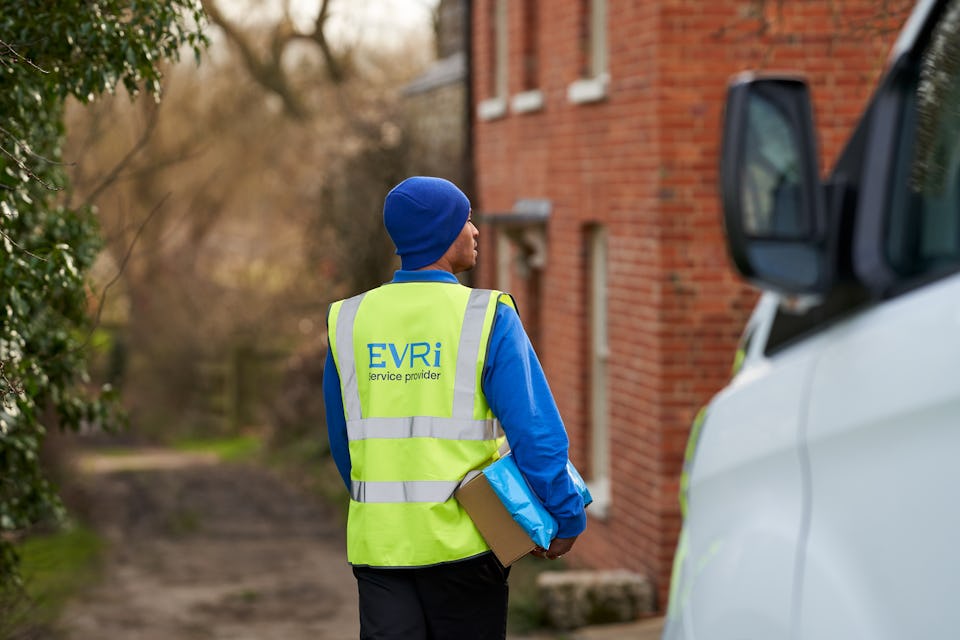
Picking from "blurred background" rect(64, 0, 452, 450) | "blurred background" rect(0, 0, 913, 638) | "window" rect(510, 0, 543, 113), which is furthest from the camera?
"blurred background" rect(64, 0, 452, 450)

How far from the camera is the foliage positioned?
5.29 metres

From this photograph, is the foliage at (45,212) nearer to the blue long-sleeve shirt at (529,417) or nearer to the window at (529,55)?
the blue long-sleeve shirt at (529,417)

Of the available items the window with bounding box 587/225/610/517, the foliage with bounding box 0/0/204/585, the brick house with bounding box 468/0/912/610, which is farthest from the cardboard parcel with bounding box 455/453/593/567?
the window with bounding box 587/225/610/517

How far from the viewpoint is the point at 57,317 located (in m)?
6.78

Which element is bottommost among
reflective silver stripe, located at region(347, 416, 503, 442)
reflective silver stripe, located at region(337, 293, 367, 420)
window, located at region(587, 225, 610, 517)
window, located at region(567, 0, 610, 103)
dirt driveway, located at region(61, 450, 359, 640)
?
dirt driveway, located at region(61, 450, 359, 640)

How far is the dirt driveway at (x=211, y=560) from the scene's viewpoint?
11.8 meters

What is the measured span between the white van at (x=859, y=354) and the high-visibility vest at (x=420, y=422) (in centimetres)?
94

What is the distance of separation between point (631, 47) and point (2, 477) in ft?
20.0

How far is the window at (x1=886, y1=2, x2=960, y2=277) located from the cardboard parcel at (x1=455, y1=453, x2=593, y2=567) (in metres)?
1.34

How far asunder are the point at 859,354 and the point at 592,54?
32.3ft

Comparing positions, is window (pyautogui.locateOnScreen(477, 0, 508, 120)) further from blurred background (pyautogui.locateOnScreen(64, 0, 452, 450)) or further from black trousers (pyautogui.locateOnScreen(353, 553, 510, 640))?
black trousers (pyautogui.locateOnScreen(353, 553, 510, 640))

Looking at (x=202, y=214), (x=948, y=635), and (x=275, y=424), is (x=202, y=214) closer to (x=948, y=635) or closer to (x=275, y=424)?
(x=275, y=424)

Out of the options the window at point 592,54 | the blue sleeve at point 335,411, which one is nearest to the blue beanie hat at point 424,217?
the blue sleeve at point 335,411

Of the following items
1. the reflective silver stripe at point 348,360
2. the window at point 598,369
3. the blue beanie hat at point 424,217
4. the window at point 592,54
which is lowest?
the window at point 598,369
